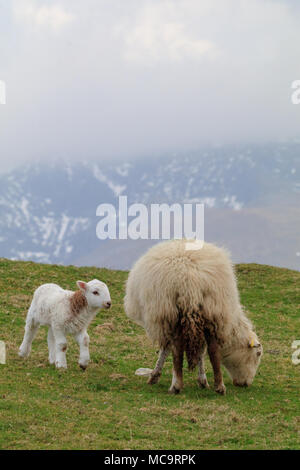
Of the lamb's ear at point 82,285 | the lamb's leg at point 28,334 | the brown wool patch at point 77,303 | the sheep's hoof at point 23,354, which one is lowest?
the sheep's hoof at point 23,354

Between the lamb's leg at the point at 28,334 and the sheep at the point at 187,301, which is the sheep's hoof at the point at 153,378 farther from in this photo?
the lamb's leg at the point at 28,334

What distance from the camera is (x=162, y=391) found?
11773 mm

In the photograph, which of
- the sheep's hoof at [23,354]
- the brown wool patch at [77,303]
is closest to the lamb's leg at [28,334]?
the sheep's hoof at [23,354]

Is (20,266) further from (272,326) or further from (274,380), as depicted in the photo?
(274,380)

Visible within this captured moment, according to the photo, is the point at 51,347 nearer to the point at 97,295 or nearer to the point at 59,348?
the point at 59,348

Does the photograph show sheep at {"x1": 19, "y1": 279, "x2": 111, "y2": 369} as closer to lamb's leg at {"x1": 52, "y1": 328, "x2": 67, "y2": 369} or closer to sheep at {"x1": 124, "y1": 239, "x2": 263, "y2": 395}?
lamb's leg at {"x1": 52, "y1": 328, "x2": 67, "y2": 369}

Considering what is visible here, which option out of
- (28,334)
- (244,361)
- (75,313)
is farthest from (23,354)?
(244,361)

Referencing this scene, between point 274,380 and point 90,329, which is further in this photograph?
point 90,329

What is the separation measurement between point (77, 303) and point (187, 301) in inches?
110

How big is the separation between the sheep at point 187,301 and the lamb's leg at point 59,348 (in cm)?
187

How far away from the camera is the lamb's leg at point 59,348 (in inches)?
500

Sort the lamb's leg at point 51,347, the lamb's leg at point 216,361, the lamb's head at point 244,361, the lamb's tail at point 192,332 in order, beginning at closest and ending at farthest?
the lamb's tail at point 192,332
the lamb's leg at point 216,361
the lamb's head at point 244,361
the lamb's leg at point 51,347

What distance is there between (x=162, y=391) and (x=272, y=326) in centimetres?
919
